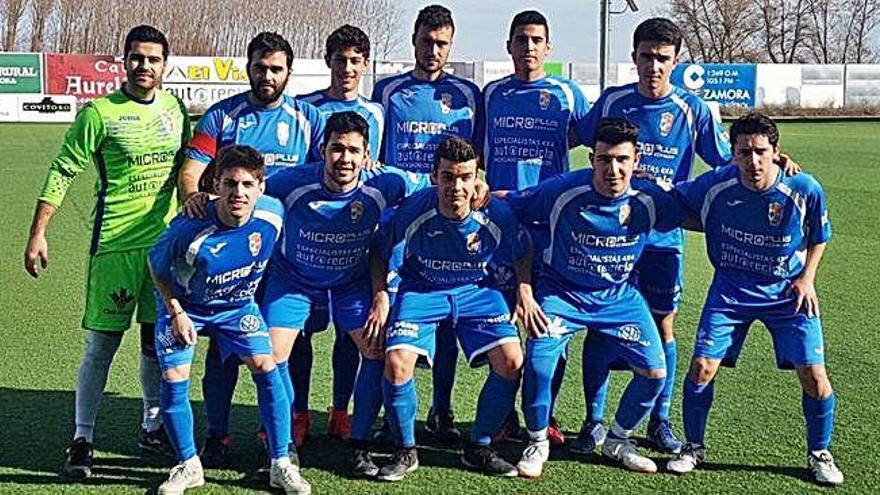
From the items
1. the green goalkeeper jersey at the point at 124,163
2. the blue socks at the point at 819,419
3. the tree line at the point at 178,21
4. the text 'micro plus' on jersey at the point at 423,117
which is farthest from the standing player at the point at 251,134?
the tree line at the point at 178,21

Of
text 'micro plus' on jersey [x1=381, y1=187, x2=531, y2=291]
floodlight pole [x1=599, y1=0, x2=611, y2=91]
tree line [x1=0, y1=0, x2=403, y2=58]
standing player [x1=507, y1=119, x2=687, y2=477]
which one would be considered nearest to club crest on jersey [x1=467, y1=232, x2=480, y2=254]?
text 'micro plus' on jersey [x1=381, y1=187, x2=531, y2=291]

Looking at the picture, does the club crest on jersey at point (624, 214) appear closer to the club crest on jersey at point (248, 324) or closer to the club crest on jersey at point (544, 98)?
the club crest on jersey at point (544, 98)

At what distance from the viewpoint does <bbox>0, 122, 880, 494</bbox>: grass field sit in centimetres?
466

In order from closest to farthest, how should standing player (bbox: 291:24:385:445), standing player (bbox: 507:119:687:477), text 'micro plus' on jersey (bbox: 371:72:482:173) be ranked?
1. standing player (bbox: 507:119:687:477)
2. standing player (bbox: 291:24:385:445)
3. text 'micro plus' on jersey (bbox: 371:72:482:173)

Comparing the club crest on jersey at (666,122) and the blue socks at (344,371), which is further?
the blue socks at (344,371)

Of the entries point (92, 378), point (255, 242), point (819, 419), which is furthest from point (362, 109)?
point (819, 419)

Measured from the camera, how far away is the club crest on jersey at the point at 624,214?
488 centimetres

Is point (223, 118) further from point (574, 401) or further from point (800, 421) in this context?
point (800, 421)

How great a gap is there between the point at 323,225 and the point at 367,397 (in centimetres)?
81

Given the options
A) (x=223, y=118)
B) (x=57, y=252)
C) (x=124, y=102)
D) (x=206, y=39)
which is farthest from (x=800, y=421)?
(x=206, y=39)

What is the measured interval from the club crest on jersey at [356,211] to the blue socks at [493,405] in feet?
3.09

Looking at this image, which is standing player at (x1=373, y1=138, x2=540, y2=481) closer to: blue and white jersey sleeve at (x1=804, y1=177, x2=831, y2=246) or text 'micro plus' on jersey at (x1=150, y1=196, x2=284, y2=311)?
text 'micro plus' on jersey at (x1=150, y1=196, x2=284, y2=311)

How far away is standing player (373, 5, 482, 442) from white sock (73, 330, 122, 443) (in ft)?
5.23

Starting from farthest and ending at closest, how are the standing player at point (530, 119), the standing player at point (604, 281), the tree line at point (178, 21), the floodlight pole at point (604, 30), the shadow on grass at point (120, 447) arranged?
the tree line at point (178, 21)
the floodlight pole at point (604, 30)
the standing player at point (530, 119)
the standing player at point (604, 281)
the shadow on grass at point (120, 447)
